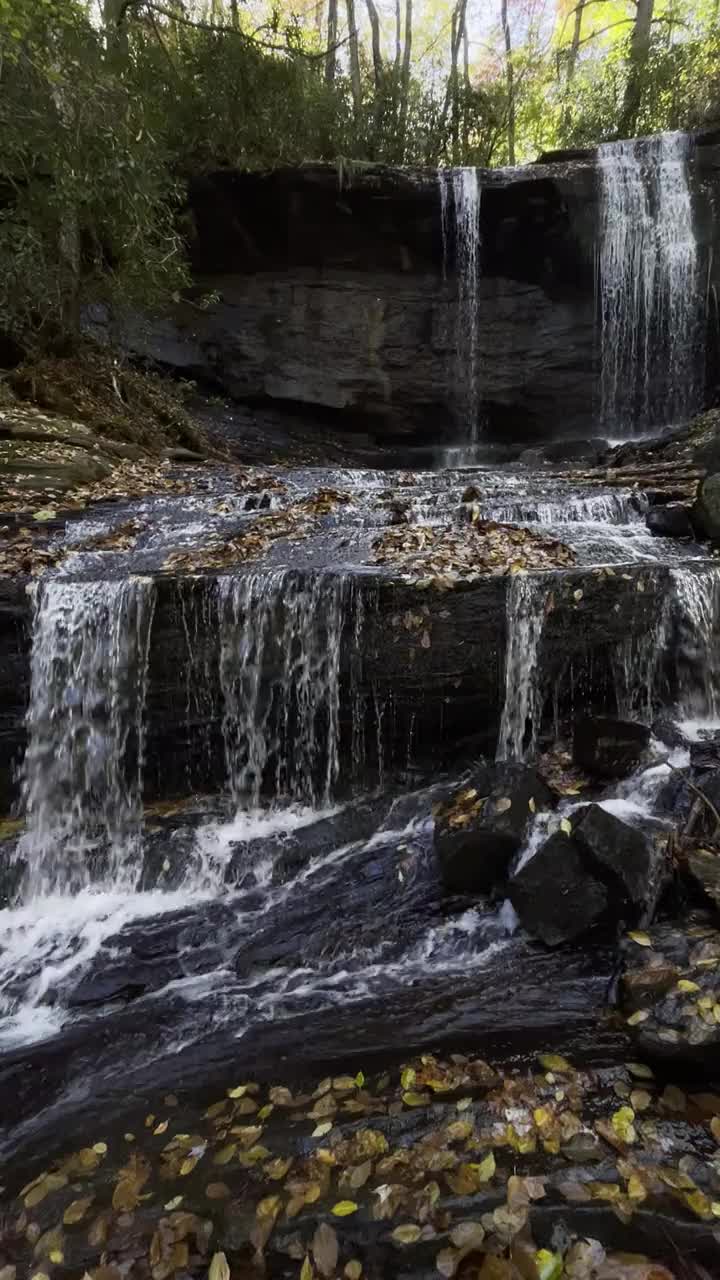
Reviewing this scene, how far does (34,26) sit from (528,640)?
9.74 meters

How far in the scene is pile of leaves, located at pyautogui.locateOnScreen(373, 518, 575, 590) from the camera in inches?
269

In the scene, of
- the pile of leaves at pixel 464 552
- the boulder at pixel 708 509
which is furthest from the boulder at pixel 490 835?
A: the boulder at pixel 708 509

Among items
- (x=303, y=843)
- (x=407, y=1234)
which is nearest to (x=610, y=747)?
(x=303, y=843)

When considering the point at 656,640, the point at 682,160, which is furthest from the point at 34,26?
the point at 682,160

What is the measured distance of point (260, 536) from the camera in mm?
8461

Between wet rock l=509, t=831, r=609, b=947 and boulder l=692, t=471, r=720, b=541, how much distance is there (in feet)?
16.1

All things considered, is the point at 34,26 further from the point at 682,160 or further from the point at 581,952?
the point at 682,160

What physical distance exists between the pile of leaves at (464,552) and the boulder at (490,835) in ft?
6.98

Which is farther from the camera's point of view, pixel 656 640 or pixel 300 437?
pixel 300 437

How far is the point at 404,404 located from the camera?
18.1 meters

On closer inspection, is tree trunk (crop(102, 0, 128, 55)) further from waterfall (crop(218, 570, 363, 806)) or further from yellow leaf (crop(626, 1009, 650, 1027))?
yellow leaf (crop(626, 1009, 650, 1027))

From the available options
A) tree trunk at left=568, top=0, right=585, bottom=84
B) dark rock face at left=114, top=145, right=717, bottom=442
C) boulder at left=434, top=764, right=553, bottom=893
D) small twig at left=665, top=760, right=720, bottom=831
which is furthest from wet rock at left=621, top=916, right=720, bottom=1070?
tree trunk at left=568, top=0, right=585, bottom=84

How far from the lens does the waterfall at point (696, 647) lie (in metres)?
6.75

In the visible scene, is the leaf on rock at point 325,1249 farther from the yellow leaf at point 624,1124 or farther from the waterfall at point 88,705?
the waterfall at point 88,705
